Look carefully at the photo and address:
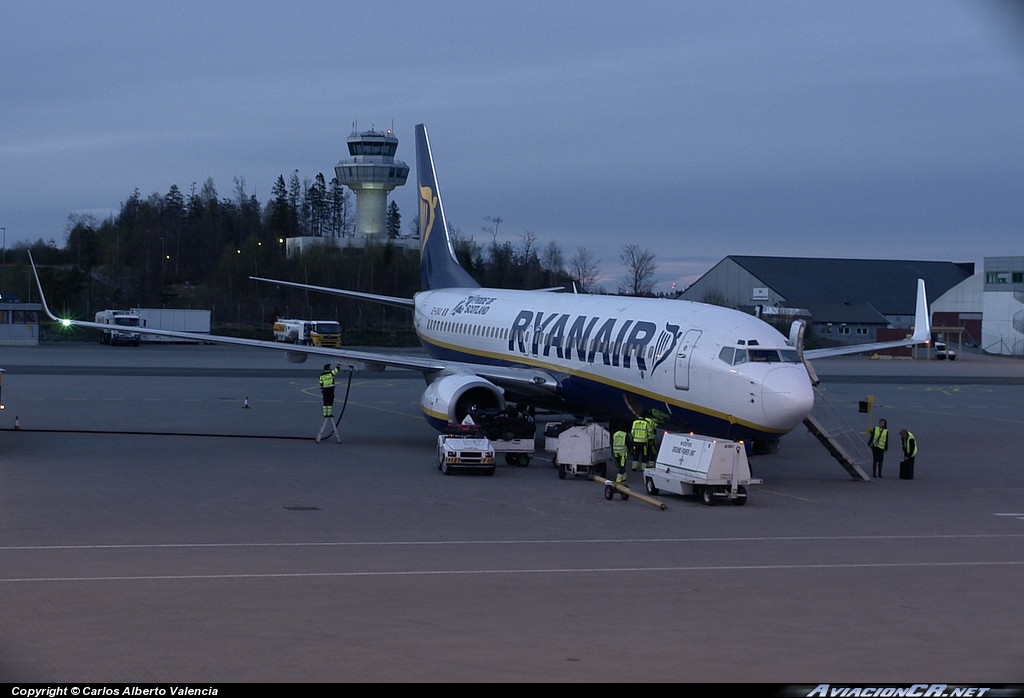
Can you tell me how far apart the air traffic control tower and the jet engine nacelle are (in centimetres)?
12330

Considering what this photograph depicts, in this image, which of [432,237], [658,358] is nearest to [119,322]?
[432,237]

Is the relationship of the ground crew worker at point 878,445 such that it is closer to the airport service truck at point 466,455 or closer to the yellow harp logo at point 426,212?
the airport service truck at point 466,455

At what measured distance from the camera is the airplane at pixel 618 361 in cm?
2694

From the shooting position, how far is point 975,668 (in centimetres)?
1236

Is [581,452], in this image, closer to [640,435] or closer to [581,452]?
[581,452]

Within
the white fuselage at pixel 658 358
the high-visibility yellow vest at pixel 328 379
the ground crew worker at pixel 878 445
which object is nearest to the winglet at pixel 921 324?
the ground crew worker at pixel 878 445

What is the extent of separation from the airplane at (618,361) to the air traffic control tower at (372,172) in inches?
4384

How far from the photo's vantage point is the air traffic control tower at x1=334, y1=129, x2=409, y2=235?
153625mm

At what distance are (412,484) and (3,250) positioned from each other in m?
138

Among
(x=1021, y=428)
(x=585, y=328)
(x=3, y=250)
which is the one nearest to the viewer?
(x=585, y=328)

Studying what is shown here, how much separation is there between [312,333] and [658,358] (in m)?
63.0

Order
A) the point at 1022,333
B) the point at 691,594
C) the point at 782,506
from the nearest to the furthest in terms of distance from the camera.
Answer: the point at 691,594 → the point at 782,506 → the point at 1022,333
